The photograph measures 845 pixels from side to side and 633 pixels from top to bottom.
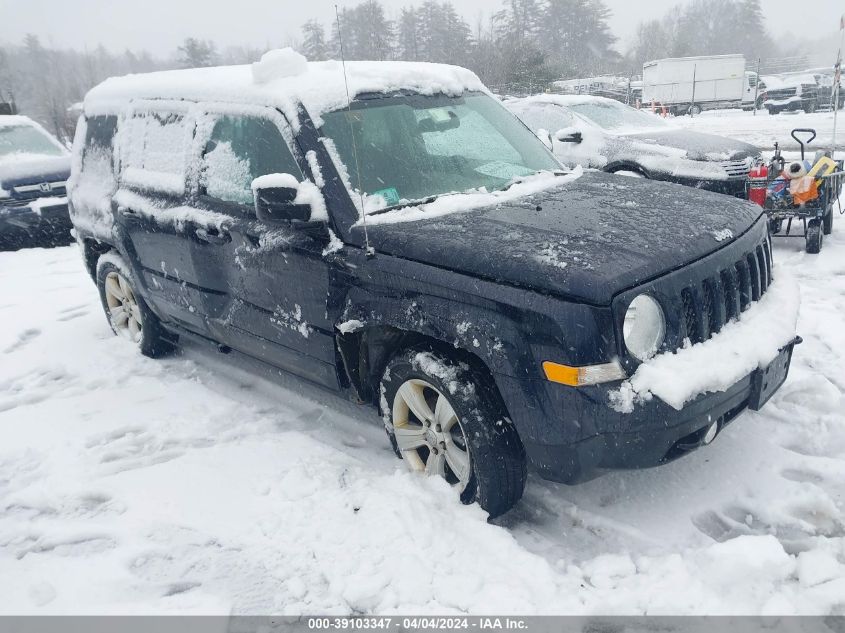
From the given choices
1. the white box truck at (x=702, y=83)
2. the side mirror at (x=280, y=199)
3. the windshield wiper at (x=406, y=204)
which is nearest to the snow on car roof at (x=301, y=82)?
the side mirror at (x=280, y=199)

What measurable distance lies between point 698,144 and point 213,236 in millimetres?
6357

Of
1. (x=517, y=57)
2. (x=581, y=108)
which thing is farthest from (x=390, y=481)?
(x=517, y=57)

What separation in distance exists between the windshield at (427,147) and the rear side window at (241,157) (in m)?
0.30

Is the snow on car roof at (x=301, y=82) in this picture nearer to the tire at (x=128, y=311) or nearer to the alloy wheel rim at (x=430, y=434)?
the tire at (x=128, y=311)

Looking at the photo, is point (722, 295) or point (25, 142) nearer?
point (722, 295)

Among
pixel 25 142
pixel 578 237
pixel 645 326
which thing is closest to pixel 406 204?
pixel 578 237

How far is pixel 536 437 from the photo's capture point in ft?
8.66

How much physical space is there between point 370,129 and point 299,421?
1802mm

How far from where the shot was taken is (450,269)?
2.80m

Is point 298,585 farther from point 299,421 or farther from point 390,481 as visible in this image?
point 299,421

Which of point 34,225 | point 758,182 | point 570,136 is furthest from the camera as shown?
point 34,225

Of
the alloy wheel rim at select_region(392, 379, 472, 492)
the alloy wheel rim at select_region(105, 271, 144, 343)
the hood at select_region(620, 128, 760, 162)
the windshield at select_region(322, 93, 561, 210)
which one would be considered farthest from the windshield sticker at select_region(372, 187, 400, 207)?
the hood at select_region(620, 128, 760, 162)

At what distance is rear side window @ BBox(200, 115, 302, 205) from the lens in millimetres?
3566

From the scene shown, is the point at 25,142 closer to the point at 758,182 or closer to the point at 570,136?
the point at 570,136
